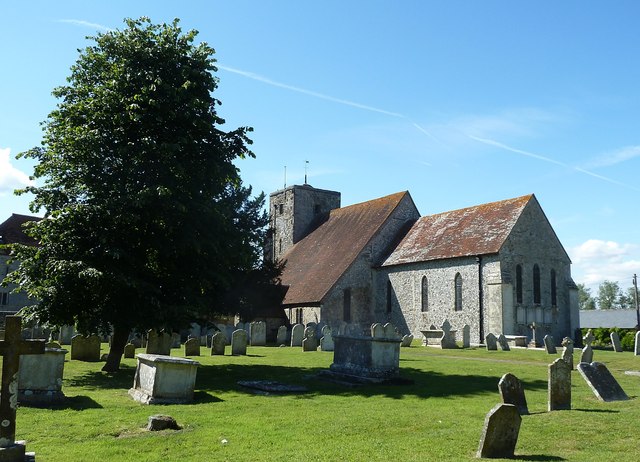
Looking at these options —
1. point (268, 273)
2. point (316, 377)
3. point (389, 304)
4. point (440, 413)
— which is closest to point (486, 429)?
point (440, 413)

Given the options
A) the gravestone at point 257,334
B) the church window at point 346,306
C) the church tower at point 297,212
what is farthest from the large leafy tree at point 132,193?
the church tower at point 297,212

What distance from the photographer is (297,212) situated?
49.9 metres

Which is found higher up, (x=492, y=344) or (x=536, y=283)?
(x=536, y=283)

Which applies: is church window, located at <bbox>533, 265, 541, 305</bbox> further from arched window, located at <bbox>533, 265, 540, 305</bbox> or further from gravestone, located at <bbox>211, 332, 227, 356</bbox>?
gravestone, located at <bbox>211, 332, 227, 356</bbox>

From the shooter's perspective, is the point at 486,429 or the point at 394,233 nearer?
the point at 486,429

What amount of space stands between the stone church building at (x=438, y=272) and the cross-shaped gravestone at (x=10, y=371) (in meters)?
27.5

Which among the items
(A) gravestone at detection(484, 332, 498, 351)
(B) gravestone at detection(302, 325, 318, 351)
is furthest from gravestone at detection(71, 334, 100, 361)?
(A) gravestone at detection(484, 332, 498, 351)

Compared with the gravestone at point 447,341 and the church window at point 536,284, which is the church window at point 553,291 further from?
the gravestone at point 447,341

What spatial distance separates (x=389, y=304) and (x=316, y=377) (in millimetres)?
22710

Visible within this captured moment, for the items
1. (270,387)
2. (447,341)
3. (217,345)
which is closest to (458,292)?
(447,341)

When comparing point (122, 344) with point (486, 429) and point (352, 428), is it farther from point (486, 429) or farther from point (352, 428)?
point (486, 429)

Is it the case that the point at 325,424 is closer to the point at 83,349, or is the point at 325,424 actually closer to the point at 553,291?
the point at 83,349

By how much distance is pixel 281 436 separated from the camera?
28.1 feet

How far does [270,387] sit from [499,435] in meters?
7.14
